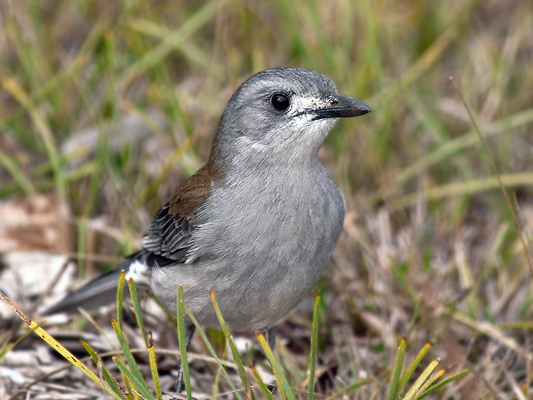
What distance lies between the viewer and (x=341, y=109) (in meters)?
3.39

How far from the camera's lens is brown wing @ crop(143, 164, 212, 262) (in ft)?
12.1

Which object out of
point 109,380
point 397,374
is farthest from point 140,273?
point 397,374

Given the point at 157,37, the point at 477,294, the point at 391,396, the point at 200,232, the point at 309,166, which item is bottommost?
the point at 477,294

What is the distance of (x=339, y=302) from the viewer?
15.4 feet

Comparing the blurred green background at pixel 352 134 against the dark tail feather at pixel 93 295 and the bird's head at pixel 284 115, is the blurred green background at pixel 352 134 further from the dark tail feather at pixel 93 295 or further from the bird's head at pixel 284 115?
the bird's head at pixel 284 115

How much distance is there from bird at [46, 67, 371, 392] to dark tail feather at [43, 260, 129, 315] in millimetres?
583

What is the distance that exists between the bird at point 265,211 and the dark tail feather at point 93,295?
583 millimetres

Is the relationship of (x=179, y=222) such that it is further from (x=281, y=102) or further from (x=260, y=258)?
(x=281, y=102)

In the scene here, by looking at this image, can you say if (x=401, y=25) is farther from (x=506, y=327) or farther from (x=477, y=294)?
(x=506, y=327)

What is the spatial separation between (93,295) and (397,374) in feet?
6.69

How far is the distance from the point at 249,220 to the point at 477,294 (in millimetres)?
2191

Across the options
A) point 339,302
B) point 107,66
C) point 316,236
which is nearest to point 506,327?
point 339,302

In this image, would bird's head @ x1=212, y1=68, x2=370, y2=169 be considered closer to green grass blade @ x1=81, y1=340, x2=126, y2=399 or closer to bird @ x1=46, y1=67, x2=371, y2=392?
bird @ x1=46, y1=67, x2=371, y2=392

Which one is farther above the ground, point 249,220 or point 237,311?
point 249,220
